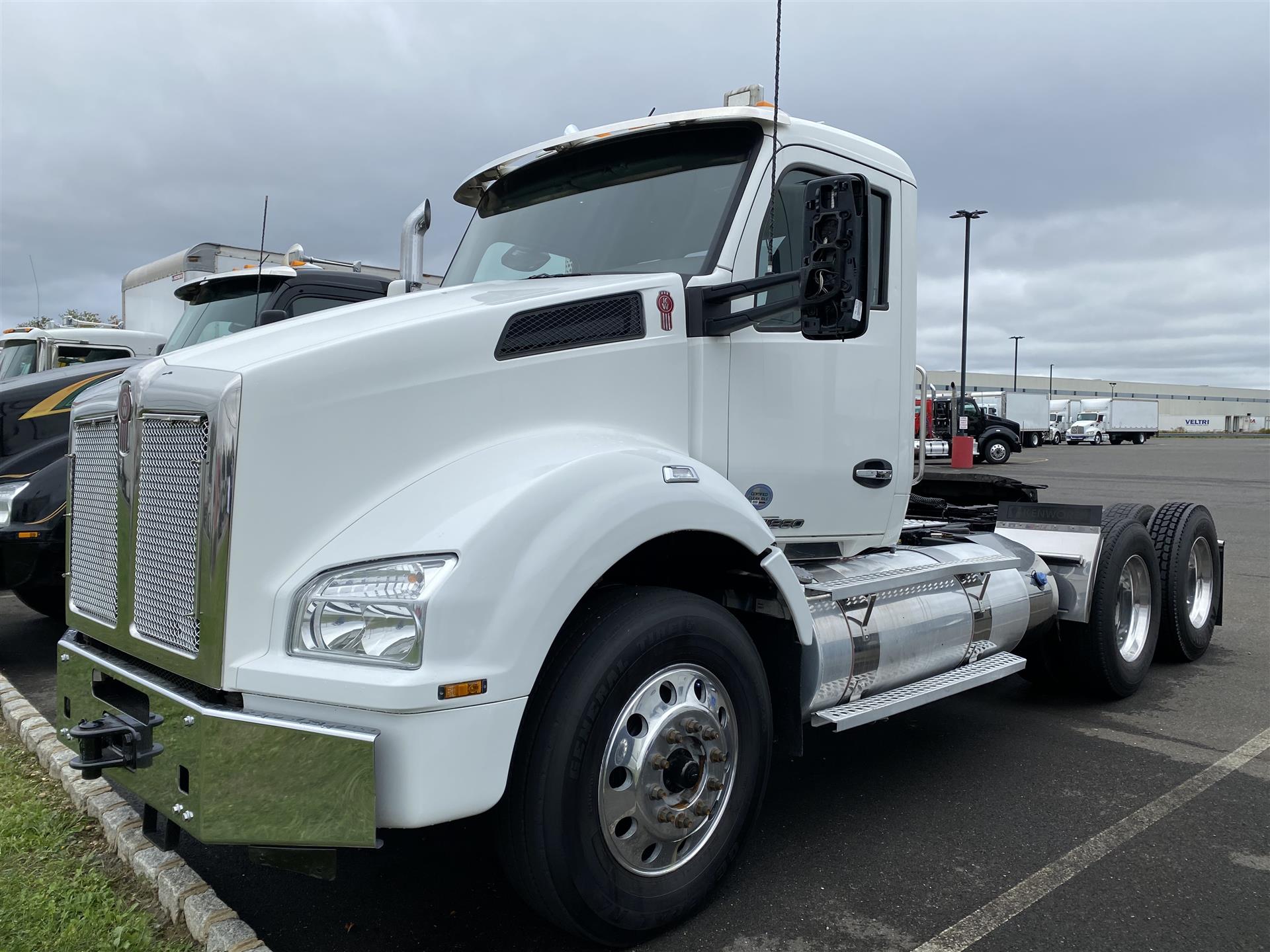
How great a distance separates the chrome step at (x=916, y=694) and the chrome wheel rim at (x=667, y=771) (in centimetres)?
56

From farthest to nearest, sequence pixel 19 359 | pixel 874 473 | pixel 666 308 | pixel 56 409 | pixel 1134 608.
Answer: pixel 19 359 → pixel 56 409 → pixel 1134 608 → pixel 874 473 → pixel 666 308

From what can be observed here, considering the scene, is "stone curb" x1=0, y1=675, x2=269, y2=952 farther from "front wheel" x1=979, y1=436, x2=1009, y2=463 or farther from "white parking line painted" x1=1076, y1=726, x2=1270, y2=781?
"front wheel" x1=979, y1=436, x2=1009, y2=463

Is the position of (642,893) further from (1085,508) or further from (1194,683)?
(1194,683)

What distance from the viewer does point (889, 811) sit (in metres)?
3.98

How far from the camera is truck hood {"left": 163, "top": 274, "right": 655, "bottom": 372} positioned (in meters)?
2.70

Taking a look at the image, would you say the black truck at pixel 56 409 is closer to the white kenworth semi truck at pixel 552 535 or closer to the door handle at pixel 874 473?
the white kenworth semi truck at pixel 552 535

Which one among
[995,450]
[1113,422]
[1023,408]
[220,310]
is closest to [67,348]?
[220,310]

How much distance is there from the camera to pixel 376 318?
2.95 metres

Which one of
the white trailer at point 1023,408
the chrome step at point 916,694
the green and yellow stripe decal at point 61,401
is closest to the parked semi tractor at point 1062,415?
the white trailer at point 1023,408

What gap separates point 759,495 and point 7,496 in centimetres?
463

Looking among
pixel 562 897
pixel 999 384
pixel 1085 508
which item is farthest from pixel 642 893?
pixel 999 384

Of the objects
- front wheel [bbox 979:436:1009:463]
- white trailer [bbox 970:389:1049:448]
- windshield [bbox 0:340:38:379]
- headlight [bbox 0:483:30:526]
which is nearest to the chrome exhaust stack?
headlight [bbox 0:483:30:526]

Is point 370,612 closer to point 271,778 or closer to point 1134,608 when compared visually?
point 271,778

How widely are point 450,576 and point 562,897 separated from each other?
98cm
